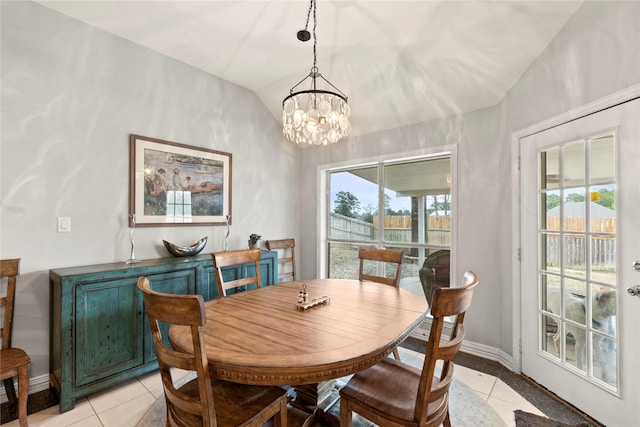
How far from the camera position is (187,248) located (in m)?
2.97

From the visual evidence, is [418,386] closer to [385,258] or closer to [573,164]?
[385,258]

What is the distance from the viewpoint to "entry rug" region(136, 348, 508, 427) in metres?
1.92

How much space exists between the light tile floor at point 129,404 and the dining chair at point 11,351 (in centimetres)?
21

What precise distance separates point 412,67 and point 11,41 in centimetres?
321

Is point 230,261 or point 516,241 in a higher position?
point 516,241

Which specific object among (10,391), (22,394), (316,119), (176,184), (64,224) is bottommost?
(10,391)

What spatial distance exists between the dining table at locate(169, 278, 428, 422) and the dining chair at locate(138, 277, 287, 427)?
7 centimetres

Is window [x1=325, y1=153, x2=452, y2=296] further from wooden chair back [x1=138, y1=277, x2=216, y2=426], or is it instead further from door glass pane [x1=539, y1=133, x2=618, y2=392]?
wooden chair back [x1=138, y1=277, x2=216, y2=426]

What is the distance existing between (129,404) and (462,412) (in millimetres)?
2333

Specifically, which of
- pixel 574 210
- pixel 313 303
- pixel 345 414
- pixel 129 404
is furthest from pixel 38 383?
pixel 574 210

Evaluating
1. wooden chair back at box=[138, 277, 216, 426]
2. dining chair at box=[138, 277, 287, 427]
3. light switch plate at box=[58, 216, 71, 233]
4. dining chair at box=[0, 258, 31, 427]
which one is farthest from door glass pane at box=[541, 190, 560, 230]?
light switch plate at box=[58, 216, 71, 233]

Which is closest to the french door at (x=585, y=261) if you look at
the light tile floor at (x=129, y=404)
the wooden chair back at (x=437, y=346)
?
the light tile floor at (x=129, y=404)

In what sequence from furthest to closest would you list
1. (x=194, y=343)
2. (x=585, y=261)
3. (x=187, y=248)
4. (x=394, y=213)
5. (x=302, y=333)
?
1. (x=394, y=213)
2. (x=187, y=248)
3. (x=585, y=261)
4. (x=302, y=333)
5. (x=194, y=343)

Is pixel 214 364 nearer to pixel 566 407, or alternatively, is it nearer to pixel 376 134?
pixel 566 407
